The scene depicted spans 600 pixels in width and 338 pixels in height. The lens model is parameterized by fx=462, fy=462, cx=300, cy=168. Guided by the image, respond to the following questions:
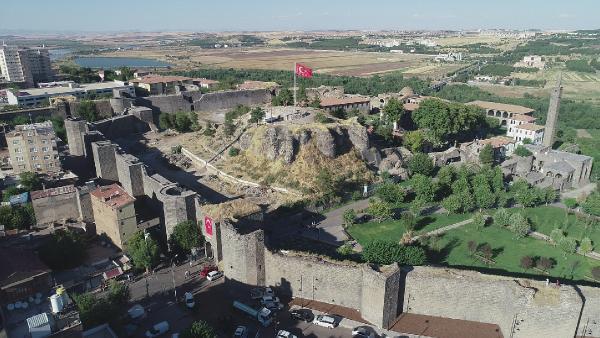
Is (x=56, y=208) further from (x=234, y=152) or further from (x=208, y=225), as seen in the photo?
(x=234, y=152)

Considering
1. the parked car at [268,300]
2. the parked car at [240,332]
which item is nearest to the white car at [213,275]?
the parked car at [268,300]

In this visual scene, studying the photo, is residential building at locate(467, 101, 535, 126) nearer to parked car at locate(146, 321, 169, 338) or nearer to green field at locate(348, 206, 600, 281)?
green field at locate(348, 206, 600, 281)

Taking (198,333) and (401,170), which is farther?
(401,170)

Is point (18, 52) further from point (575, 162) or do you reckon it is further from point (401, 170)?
point (575, 162)

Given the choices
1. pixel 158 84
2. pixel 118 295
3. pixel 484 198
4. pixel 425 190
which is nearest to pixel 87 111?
pixel 158 84

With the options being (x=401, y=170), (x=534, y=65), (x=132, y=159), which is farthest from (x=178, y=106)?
(x=534, y=65)

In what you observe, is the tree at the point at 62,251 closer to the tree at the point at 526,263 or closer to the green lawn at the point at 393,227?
the green lawn at the point at 393,227
